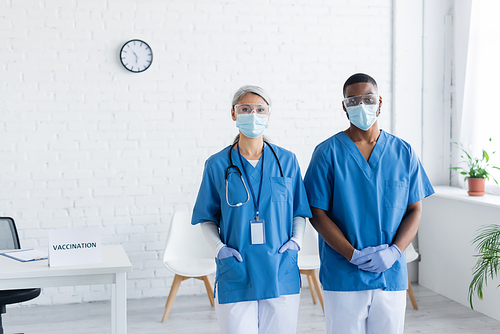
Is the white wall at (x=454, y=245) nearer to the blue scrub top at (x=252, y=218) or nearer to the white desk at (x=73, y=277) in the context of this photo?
the blue scrub top at (x=252, y=218)

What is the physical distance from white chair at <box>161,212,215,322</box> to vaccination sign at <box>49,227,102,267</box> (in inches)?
41.2

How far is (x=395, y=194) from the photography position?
179 cm

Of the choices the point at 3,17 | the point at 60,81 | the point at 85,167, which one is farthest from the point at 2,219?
the point at 3,17

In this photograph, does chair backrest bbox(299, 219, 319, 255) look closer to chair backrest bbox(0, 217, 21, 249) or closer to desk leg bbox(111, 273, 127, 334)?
desk leg bbox(111, 273, 127, 334)

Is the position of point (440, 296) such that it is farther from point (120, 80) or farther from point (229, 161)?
point (120, 80)

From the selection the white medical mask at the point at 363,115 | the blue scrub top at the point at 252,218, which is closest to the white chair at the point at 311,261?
the blue scrub top at the point at 252,218

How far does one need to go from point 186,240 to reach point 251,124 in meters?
1.89

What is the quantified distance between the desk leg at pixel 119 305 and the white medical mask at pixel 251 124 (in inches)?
35.4

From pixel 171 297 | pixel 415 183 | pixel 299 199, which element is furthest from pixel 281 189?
pixel 171 297

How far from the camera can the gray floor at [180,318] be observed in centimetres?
303

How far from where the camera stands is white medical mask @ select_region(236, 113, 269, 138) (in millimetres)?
1802

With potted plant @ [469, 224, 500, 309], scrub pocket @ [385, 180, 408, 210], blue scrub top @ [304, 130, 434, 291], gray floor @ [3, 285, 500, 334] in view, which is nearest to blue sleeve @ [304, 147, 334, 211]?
blue scrub top @ [304, 130, 434, 291]

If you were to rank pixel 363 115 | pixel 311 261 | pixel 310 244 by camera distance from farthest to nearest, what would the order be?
pixel 310 244, pixel 311 261, pixel 363 115

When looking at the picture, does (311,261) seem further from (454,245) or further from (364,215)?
(364,215)
